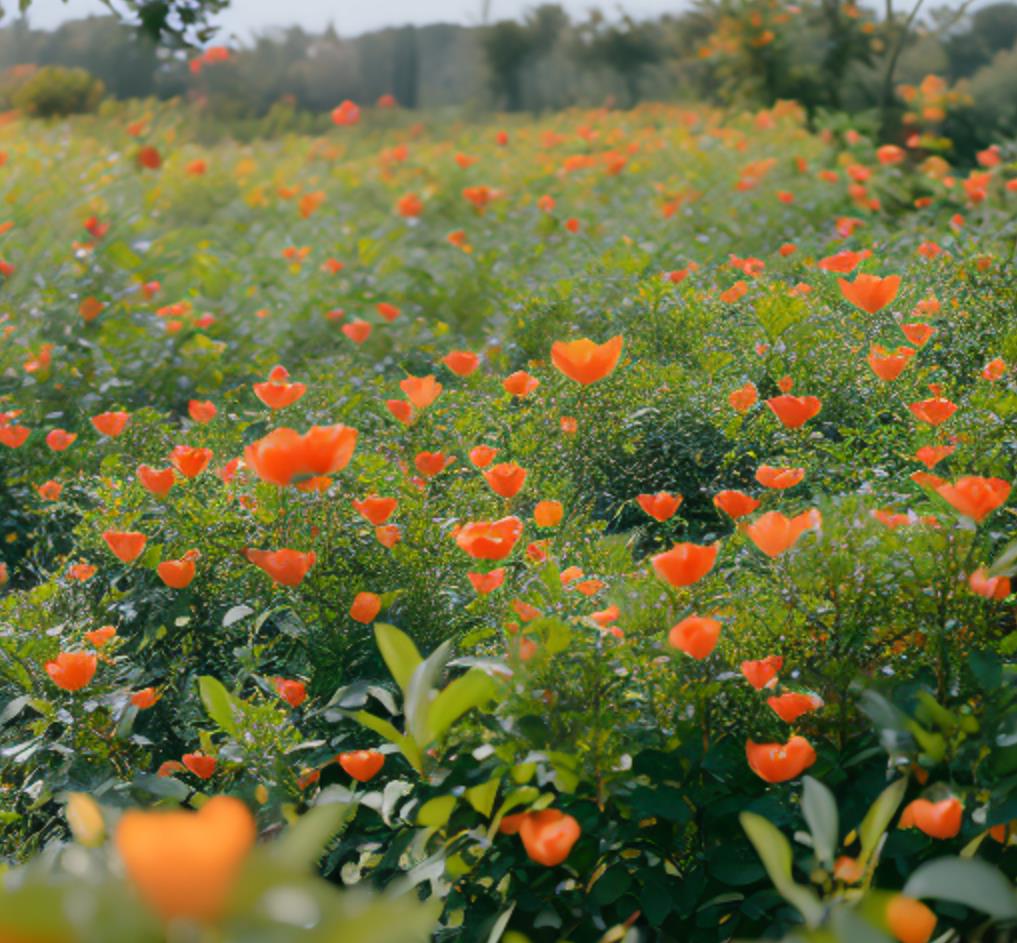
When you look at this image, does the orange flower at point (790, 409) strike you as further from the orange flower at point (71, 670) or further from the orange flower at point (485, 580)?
the orange flower at point (71, 670)

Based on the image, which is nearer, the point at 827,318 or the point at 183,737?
the point at 183,737

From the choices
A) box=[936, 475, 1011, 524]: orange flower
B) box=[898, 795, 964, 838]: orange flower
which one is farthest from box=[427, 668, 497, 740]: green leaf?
box=[936, 475, 1011, 524]: orange flower

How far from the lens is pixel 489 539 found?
1592 mm

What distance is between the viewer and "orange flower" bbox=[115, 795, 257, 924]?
1.77 feet

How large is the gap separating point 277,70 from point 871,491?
65.0ft

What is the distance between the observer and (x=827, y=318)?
10.3 ft

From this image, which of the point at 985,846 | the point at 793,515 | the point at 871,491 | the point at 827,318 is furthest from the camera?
the point at 827,318

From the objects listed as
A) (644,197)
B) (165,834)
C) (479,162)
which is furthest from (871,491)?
(479,162)

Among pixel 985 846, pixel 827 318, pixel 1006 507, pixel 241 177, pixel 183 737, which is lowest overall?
pixel 183 737

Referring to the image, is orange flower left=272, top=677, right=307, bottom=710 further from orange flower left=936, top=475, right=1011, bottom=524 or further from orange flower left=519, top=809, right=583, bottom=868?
orange flower left=936, top=475, right=1011, bottom=524

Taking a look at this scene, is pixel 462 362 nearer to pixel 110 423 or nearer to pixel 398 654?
pixel 110 423

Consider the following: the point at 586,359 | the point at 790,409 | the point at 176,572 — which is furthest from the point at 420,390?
the point at 790,409

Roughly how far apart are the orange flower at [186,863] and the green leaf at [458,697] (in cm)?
82

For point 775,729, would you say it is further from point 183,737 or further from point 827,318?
point 827,318
